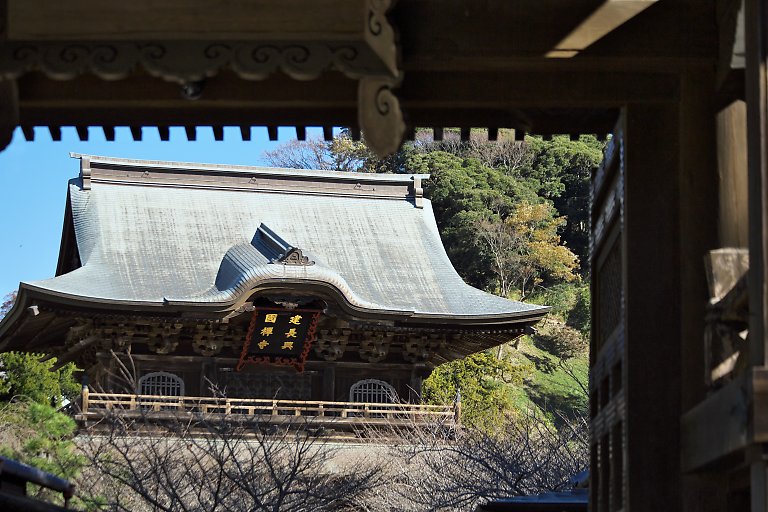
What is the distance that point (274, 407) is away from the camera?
1777cm

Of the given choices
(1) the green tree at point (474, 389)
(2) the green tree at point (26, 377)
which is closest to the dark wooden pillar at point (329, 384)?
(1) the green tree at point (474, 389)

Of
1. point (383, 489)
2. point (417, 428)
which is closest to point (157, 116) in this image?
point (383, 489)

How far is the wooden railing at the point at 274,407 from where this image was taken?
1767cm

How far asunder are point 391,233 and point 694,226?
60.5 feet

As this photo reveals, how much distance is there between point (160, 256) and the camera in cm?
2059

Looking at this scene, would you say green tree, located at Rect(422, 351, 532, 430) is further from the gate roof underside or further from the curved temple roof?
the gate roof underside

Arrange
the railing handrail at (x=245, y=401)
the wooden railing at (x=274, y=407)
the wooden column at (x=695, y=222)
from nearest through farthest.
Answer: the wooden column at (x=695, y=222), the wooden railing at (x=274, y=407), the railing handrail at (x=245, y=401)

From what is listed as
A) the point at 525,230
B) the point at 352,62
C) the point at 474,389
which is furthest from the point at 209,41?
the point at 525,230

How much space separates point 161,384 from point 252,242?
9.59 ft

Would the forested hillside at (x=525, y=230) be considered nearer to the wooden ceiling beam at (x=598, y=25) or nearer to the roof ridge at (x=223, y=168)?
the roof ridge at (x=223, y=168)

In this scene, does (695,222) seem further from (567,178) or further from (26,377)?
(567,178)

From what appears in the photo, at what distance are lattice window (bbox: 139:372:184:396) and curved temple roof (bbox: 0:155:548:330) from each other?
1.28 m

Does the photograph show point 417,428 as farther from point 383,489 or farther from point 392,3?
point 392,3

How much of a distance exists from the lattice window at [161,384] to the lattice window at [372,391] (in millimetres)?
2675
